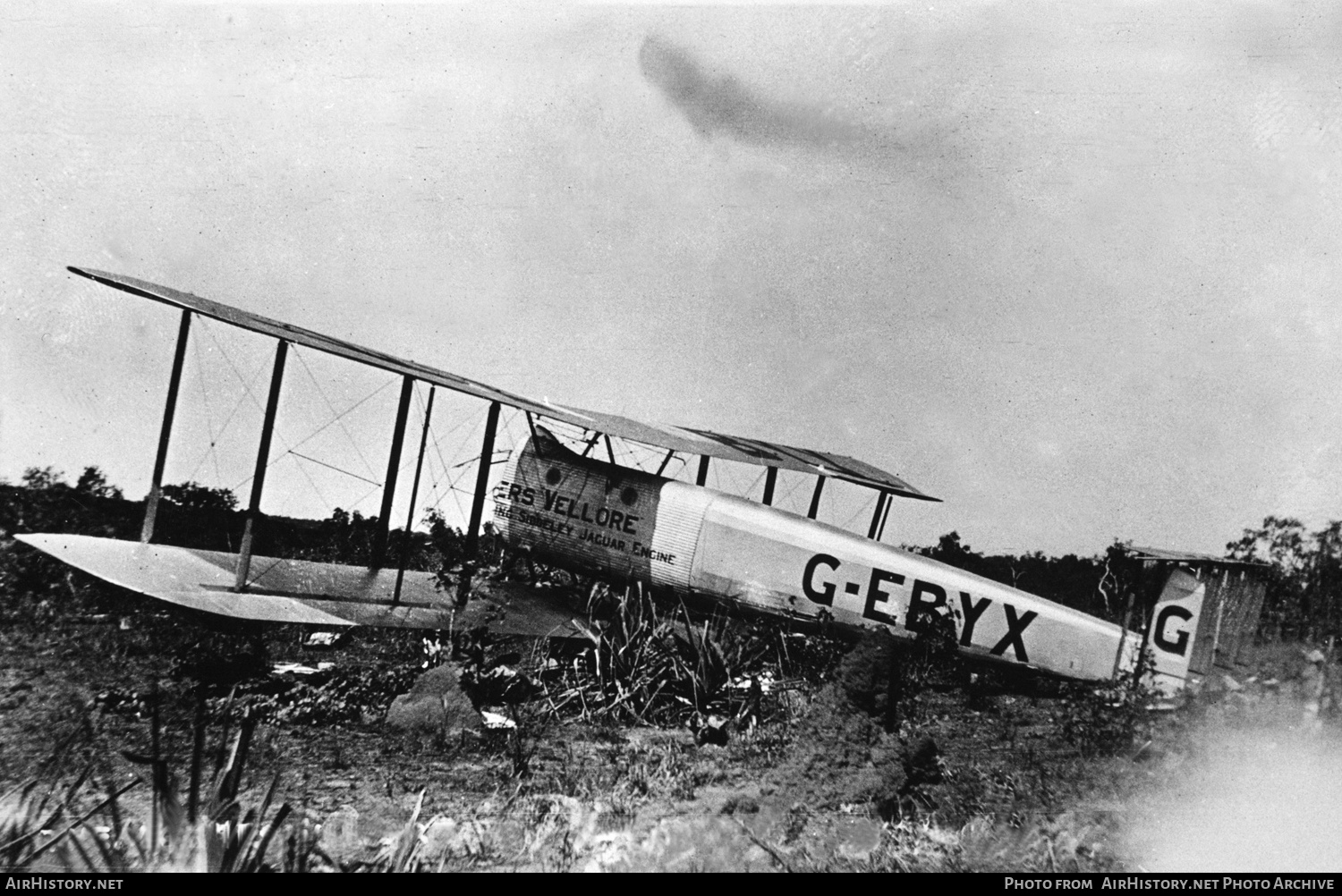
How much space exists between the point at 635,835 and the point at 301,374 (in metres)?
4.79

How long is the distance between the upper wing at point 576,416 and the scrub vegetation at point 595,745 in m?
1.75

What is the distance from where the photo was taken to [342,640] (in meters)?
6.61

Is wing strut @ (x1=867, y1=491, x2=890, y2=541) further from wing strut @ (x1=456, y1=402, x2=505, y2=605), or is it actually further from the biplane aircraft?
wing strut @ (x1=456, y1=402, x2=505, y2=605)

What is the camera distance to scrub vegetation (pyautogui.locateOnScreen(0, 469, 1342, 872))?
4176 millimetres

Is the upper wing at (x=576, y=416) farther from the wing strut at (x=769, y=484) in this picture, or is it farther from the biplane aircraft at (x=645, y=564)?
the wing strut at (x=769, y=484)

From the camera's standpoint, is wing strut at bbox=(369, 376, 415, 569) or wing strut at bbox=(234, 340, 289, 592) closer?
wing strut at bbox=(234, 340, 289, 592)

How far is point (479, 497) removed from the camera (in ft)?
21.1

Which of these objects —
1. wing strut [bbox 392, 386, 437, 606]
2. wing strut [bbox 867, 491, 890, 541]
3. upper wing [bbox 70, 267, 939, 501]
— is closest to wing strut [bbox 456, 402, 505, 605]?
upper wing [bbox 70, 267, 939, 501]

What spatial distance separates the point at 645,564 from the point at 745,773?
318 centimetres

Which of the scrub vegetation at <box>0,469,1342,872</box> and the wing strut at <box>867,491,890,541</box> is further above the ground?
the wing strut at <box>867,491,890,541</box>

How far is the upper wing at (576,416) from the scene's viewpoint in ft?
18.7

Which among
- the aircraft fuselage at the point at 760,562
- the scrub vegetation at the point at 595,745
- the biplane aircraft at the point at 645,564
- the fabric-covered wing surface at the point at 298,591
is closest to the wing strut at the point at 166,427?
the biplane aircraft at the point at 645,564

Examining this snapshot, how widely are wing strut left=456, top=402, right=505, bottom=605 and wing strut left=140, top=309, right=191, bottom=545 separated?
92.4 inches
